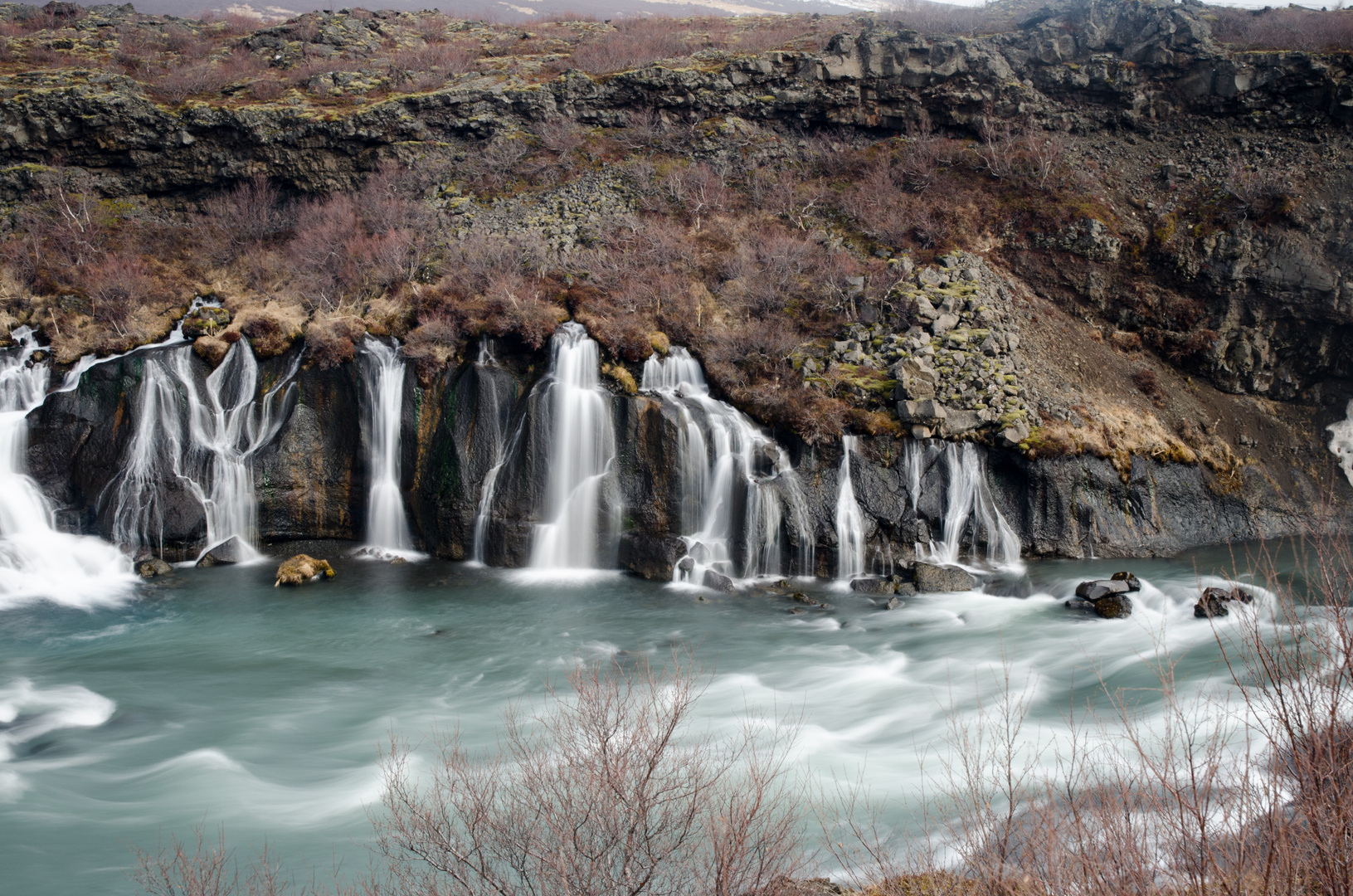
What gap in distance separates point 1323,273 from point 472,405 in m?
26.6

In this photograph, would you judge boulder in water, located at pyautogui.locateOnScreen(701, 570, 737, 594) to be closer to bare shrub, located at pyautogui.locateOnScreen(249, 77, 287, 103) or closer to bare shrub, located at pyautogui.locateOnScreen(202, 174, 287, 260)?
bare shrub, located at pyautogui.locateOnScreen(202, 174, 287, 260)

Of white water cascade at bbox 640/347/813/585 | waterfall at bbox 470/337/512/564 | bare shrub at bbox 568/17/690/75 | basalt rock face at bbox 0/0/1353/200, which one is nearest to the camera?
white water cascade at bbox 640/347/813/585

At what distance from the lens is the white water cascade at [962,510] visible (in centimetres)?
2156

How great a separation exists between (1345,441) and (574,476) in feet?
80.0

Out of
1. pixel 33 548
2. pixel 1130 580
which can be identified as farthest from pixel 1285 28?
pixel 33 548

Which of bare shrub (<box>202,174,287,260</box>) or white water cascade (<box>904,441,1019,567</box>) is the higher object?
bare shrub (<box>202,174,287,260</box>)

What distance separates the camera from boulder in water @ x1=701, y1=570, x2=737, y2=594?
67.6 ft

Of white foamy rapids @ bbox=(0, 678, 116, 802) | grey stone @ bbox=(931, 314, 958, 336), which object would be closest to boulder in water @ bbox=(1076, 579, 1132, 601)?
grey stone @ bbox=(931, 314, 958, 336)

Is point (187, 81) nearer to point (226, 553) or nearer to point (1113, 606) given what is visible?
point (226, 553)

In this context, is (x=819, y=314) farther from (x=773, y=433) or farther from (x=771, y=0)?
(x=771, y=0)

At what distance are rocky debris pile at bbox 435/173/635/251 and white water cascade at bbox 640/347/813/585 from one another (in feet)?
38.9

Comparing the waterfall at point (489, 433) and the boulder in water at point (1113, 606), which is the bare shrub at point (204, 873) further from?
the boulder in water at point (1113, 606)

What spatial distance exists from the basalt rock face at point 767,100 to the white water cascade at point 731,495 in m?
22.0

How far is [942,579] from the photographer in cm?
2011
